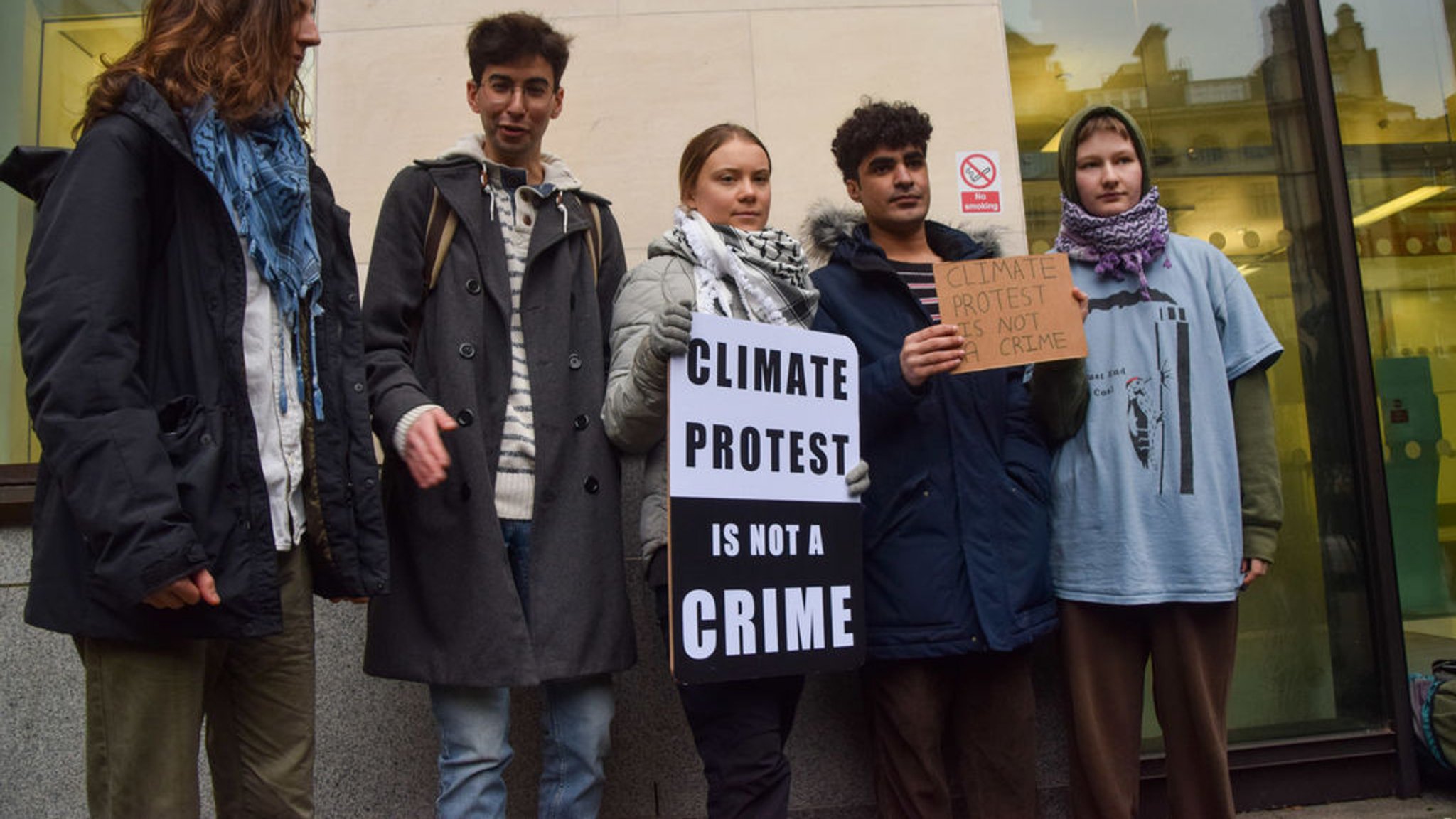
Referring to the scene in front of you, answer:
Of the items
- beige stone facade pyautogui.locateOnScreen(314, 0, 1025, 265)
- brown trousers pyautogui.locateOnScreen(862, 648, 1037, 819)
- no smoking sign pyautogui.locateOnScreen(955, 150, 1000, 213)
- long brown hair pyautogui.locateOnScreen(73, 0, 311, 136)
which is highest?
beige stone facade pyautogui.locateOnScreen(314, 0, 1025, 265)

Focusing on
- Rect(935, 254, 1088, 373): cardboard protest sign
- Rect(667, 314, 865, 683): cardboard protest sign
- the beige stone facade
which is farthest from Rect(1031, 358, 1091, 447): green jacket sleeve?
the beige stone facade

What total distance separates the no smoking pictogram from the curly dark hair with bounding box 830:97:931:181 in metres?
0.92

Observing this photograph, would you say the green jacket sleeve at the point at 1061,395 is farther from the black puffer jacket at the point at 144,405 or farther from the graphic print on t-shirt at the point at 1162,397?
the black puffer jacket at the point at 144,405

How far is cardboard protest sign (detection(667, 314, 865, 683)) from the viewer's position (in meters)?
2.35

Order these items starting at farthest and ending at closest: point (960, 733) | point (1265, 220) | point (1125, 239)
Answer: point (1265, 220)
point (1125, 239)
point (960, 733)

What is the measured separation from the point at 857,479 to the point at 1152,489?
866 millimetres

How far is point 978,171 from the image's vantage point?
12.8 feet

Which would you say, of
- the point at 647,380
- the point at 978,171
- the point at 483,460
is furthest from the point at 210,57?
the point at 978,171

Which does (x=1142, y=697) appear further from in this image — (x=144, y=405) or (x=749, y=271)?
(x=144, y=405)

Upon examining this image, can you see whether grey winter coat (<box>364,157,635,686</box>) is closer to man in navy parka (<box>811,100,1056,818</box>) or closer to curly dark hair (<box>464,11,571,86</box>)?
curly dark hair (<box>464,11,571,86</box>)

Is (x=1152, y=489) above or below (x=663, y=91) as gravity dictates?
below

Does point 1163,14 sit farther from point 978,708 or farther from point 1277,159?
point 978,708

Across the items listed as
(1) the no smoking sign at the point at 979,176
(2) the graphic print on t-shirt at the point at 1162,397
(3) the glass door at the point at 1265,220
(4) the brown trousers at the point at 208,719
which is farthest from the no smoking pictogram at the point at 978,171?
(4) the brown trousers at the point at 208,719

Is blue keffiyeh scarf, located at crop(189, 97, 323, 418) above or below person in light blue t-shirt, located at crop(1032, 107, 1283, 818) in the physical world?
above
